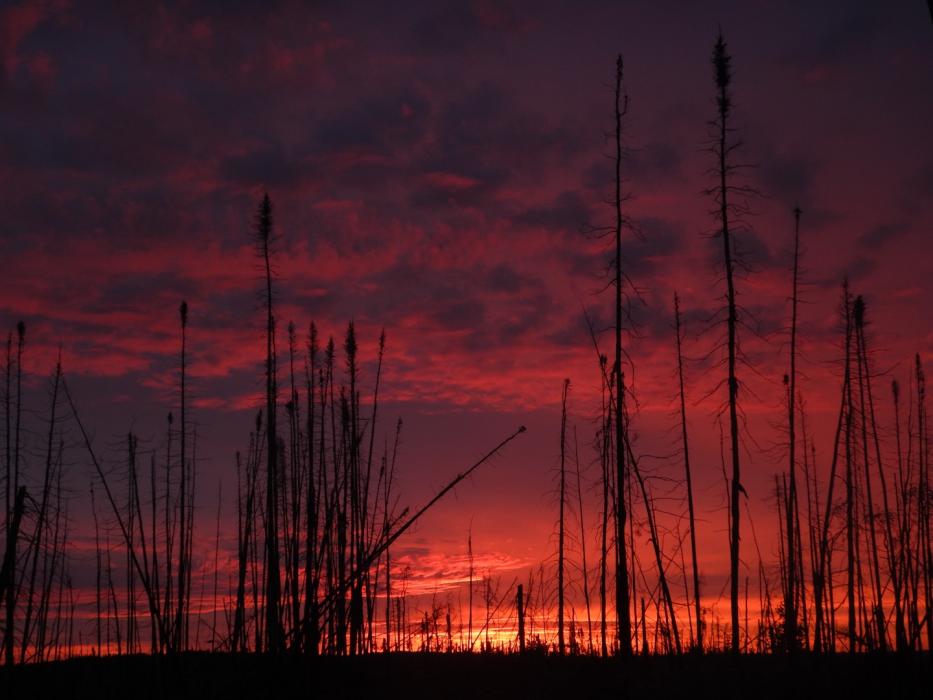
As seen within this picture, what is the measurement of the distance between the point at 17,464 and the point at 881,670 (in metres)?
21.7

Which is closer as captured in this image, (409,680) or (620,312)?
(409,680)

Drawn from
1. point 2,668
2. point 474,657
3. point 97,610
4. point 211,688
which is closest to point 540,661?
point 474,657

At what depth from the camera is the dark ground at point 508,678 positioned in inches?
454

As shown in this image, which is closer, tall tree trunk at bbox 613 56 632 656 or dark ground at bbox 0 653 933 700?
dark ground at bbox 0 653 933 700

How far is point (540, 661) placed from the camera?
15688 millimetres

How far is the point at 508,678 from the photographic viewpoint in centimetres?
1441

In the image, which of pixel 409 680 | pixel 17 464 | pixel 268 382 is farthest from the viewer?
pixel 17 464

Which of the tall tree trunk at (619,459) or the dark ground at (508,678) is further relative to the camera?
the tall tree trunk at (619,459)

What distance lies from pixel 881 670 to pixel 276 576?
8550mm

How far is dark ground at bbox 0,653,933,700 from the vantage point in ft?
37.8

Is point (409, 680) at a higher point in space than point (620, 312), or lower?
lower

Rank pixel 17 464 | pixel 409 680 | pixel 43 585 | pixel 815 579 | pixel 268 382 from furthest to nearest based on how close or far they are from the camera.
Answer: pixel 17 464
pixel 43 585
pixel 268 382
pixel 409 680
pixel 815 579

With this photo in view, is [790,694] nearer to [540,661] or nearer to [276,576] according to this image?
[540,661]

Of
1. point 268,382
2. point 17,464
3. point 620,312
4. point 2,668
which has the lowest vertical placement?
point 2,668
